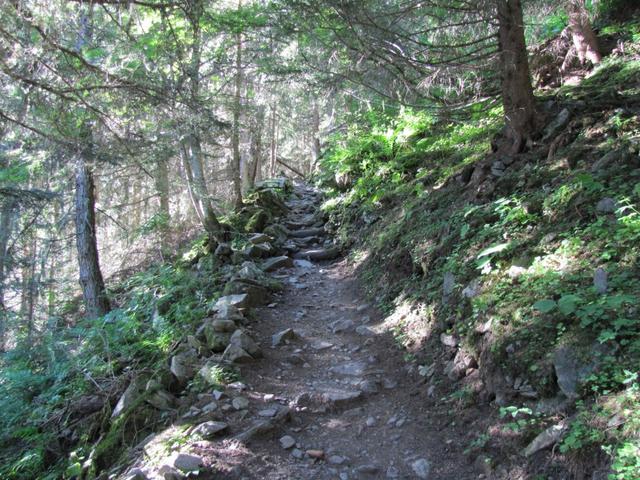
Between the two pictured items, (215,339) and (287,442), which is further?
(215,339)

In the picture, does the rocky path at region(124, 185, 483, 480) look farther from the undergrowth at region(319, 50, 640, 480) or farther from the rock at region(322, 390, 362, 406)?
the undergrowth at region(319, 50, 640, 480)

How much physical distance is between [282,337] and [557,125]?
16.6 ft

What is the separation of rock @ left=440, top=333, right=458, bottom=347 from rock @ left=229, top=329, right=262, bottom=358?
2406mm

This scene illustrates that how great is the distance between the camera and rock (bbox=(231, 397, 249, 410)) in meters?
4.63

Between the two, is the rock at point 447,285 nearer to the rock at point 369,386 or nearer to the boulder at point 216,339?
the rock at point 369,386

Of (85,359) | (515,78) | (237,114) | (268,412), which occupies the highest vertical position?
(237,114)

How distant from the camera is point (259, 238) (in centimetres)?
1085

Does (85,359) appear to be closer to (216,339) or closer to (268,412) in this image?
(216,339)

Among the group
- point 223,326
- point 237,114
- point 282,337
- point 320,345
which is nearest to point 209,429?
point 223,326

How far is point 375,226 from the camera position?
968cm

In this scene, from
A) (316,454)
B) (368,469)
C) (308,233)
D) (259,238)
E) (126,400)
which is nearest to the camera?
(368,469)

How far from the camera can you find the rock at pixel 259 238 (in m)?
10.7

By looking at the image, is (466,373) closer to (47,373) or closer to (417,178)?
(417,178)

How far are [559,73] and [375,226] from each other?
4530mm
